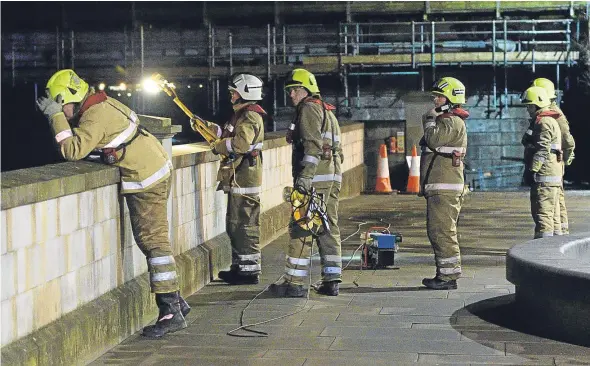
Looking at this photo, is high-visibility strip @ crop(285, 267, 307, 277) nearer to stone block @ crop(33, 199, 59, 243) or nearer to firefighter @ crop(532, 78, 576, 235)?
stone block @ crop(33, 199, 59, 243)

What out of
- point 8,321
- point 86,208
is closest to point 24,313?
point 8,321

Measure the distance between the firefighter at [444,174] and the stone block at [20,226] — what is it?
15.5 ft

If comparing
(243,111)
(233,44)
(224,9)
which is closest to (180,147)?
(243,111)

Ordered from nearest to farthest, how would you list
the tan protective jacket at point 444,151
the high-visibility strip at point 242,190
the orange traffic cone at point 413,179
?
1. the tan protective jacket at point 444,151
2. the high-visibility strip at point 242,190
3. the orange traffic cone at point 413,179

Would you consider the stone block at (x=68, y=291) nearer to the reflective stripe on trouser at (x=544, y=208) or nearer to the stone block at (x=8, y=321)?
the stone block at (x=8, y=321)

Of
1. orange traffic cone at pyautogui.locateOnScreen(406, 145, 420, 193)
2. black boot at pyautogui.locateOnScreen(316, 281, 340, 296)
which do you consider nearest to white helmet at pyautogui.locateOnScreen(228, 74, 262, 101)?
black boot at pyautogui.locateOnScreen(316, 281, 340, 296)

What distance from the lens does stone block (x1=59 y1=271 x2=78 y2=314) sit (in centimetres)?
734

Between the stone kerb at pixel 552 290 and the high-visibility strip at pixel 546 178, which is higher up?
the high-visibility strip at pixel 546 178

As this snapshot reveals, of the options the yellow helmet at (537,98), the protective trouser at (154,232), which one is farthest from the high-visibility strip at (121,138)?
A: the yellow helmet at (537,98)

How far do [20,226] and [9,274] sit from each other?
31 centimetres

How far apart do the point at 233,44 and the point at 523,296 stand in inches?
955

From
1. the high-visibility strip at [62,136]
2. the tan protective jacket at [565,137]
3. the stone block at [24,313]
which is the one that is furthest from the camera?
the tan protective jacket at [565,137]

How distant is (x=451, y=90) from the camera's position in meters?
10.6

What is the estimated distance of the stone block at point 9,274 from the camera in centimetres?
636
